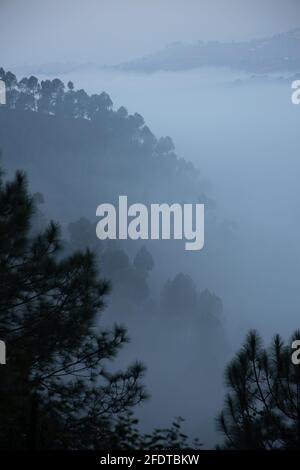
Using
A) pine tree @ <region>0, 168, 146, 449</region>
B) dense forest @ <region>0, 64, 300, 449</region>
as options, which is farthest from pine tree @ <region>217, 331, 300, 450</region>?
pine tree @ <region>0, 168, 146, 449</region>

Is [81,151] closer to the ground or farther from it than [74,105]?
closer to the ground

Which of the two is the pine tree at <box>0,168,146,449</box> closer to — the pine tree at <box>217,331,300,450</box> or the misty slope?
the pine tree at <box>217,331,300,450</box>

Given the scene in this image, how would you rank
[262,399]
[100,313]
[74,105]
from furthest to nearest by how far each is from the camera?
[74,105], [100,313], [262,399]

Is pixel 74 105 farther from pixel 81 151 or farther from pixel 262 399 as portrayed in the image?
pixel 262 399

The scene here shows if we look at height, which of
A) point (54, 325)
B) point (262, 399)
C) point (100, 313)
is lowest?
point (262, 399)

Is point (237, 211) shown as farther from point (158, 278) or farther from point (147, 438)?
point (147, 438)

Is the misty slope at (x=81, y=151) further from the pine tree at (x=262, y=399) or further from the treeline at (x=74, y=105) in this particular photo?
the pine tree at (x=262, y=399)

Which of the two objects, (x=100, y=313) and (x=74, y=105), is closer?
(x=100, y=313)

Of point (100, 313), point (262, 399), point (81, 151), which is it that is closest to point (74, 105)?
point (81, 151)

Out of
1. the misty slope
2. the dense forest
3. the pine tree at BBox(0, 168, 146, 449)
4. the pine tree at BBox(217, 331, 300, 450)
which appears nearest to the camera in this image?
the pine tree at BBox(217, 331, 300, 450)

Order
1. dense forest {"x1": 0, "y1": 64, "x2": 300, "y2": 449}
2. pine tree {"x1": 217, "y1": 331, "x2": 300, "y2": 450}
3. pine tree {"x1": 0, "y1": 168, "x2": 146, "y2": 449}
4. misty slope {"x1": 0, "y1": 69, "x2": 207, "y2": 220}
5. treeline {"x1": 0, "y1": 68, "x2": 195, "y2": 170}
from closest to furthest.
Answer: pine tree {"x1": 217, "y1": 331, "x2": 300, "y2": 450} → dense forest {"x1": 0, "y1": 64, "x2": 300, "y2": 449} → pine tree {"x1": 0, "y1": 168, "x2": 146, "y2": 449} → treeline {"x1": 0, "y1": 68, "x2": 195, "y2": 170} → misty slope {"x1": 0, "y1": 69, "x2": 207, "y2": 220}

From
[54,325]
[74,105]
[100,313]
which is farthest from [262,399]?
[74,105]

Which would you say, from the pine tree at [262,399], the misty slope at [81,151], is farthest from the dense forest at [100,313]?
the misty slope at [81,151]

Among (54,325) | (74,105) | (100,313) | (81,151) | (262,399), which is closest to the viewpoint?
(262,399)
